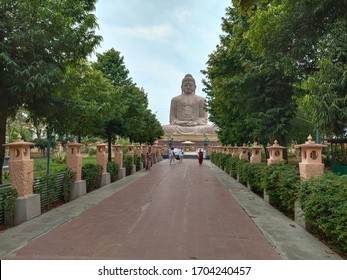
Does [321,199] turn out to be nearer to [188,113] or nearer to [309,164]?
[309,164]

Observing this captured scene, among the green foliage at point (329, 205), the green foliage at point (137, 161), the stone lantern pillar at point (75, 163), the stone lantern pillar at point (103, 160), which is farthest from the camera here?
the green foliage at point (137, 161)

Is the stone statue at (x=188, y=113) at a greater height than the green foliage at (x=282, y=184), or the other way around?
the stone statue at (x=188, y=113)

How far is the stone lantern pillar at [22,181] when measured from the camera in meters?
7.75

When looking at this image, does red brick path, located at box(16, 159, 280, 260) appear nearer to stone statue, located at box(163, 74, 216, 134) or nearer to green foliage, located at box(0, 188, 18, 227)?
green foliage, located at box(0, 188, 18, 227)

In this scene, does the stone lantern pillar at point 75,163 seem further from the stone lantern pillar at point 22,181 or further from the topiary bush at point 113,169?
the topiary bush at point 113,169

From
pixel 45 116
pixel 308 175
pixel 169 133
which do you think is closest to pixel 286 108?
pixel 308 175

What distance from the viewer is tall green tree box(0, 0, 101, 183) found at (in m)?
7.91

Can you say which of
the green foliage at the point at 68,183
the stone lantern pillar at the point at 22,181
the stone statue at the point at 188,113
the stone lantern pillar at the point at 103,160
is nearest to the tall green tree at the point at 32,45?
the stone lantern pillar at the point at 22,181

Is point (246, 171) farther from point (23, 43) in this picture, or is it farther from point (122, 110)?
point (23, 43)

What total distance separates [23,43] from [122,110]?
9.23 metres

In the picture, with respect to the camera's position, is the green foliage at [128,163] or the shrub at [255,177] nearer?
the shrub at [255,177]

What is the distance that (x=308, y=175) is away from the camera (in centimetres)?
780

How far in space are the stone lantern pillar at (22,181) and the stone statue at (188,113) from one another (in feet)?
164

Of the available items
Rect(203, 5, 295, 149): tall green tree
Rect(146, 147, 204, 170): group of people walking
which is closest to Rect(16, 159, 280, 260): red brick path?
Rect(203, 5, 295, 149): tall green tree
